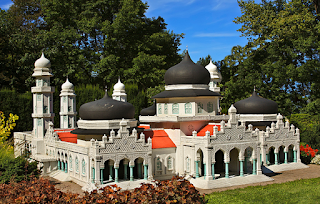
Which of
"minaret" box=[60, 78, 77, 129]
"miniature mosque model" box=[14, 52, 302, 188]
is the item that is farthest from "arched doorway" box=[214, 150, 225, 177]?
"minaret" box=[60, 78, 77, 129]

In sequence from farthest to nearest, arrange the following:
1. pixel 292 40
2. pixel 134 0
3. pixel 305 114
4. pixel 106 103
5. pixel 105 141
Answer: pixel 134 0 → pixel 292 40 → pixel 305 114 → pixel 106 103 → pixel 105 141

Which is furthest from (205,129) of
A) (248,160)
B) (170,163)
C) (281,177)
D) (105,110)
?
(105,110)

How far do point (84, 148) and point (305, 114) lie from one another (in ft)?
71.8

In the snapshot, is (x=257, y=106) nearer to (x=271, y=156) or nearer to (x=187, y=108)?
(x=271, y=156)

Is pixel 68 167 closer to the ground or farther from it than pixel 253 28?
closer to the ground

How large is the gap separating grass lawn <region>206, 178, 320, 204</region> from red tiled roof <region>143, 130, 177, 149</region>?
4434 millimetres

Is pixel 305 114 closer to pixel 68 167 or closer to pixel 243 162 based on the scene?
pixel 243 162

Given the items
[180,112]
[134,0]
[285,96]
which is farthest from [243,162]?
[134,0]

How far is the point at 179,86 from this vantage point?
70.5 feet

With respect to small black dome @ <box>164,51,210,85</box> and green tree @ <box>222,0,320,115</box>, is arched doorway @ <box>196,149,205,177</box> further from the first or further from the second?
green tree @ <box>222,0,320,115</box>

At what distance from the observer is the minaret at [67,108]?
27.0 m

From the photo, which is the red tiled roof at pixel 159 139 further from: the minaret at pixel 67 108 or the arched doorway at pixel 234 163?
the minaret at pixel 67 108

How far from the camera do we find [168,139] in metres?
20.3

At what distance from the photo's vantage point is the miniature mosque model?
1786cm
